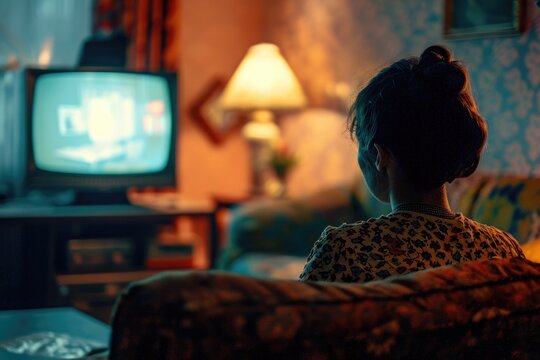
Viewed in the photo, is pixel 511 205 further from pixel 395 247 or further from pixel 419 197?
pixel 395 247

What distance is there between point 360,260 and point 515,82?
2084mm

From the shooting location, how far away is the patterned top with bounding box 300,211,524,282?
104 cm

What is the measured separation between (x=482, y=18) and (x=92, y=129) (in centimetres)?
155

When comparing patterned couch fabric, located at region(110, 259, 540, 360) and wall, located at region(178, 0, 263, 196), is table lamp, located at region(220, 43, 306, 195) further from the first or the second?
patterned couch fabric, located at region(110, 259, 540, 360)

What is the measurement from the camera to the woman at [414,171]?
1048mm

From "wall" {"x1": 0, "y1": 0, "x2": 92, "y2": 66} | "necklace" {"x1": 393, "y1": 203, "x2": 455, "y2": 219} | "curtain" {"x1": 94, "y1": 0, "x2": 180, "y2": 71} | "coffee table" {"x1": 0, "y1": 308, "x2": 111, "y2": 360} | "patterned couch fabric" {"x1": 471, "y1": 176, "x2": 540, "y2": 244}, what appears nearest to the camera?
"necklace" {"x1": 393, "y1": 203, "x2": 455, "y2": 219}

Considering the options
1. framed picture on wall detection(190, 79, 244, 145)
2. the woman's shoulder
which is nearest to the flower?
framed picture on wall detection(190, 79, 244, 145)

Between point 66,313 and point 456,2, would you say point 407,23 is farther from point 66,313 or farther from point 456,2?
point 66,313

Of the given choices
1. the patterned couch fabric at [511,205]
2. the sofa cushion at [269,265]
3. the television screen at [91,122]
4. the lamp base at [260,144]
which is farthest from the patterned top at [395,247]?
the lamp base at [260,144]

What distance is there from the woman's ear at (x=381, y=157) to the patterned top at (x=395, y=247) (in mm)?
89

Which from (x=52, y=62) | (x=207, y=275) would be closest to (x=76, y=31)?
(x=52, y=62)

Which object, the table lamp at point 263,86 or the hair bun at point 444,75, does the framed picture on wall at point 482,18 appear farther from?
the hair bun at point 444,75

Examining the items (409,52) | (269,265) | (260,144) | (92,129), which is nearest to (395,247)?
(269,265)

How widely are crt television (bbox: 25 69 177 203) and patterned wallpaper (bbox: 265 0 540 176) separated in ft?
2.97
